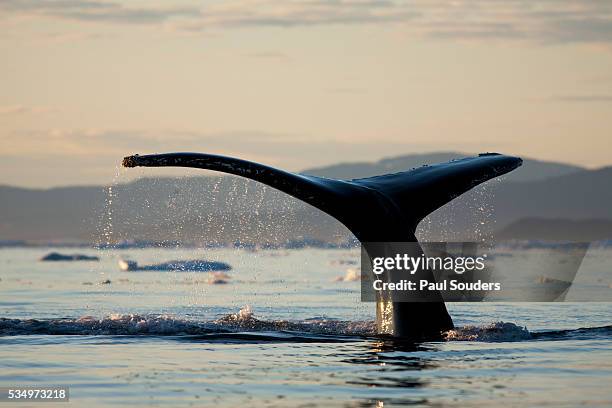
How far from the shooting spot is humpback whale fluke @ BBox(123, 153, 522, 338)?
13617 mm

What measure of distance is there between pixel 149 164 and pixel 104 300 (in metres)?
10.9

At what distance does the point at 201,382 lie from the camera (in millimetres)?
11617

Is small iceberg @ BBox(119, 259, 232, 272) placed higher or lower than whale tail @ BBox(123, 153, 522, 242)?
higher

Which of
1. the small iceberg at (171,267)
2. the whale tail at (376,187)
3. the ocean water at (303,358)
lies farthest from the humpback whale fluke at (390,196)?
the small iceberg at (171,267)

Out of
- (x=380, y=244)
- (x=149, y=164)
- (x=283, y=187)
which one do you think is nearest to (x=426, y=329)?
(x=380, y=244)

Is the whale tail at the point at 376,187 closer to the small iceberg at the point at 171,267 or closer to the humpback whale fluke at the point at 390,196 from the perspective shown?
the humpback whale fluke at the point at 390,196

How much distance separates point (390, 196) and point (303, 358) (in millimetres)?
2233

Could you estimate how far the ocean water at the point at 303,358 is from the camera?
35.8 ft

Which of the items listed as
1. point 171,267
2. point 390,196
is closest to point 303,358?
point 390,196

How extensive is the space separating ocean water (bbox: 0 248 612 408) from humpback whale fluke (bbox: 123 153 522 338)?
1.11 ft

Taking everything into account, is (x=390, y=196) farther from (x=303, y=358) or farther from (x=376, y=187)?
(x=303, y=358)

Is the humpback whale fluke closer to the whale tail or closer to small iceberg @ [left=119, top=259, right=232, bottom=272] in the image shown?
the whale tail

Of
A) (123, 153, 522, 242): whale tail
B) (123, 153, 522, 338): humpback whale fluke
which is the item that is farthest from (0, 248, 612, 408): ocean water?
(123, 153, 522, 242): whale tail

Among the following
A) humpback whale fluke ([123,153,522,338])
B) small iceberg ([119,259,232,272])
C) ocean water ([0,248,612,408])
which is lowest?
ocean water ([0,248,612,408])
